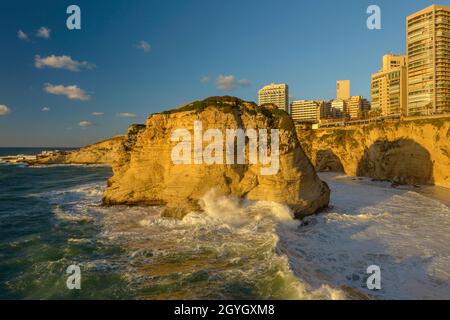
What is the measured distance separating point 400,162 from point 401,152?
1.39 m

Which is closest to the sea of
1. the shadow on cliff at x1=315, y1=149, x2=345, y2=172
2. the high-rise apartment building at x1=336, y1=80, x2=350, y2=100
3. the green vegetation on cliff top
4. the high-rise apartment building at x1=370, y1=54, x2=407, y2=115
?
the green vegetation on cliff top

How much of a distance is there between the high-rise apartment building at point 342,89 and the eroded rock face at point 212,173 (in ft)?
624

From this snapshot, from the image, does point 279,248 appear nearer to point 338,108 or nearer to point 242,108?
point 242,108

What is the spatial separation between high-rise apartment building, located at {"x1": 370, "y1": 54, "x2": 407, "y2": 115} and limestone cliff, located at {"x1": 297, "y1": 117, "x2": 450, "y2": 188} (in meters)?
61.4

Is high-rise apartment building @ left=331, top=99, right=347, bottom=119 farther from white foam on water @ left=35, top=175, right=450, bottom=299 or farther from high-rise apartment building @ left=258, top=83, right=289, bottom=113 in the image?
white foam on water @ left=35, top=175, right=450, bottom=299

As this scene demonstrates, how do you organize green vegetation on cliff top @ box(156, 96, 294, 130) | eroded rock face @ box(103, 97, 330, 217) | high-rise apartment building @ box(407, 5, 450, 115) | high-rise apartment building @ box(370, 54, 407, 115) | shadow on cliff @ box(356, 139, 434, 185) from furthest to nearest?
high-rise apartment building @ box(370, 54, 407, 115) < high-rise apartment building @ box(407, 5, 450, 115) < shadow on cliff @ box(356, 139, 434, 185) < green vegetation on cliff top @ box(156, 96, 294, 130) < eroded rock face @ box(103, 97, 330, 217)

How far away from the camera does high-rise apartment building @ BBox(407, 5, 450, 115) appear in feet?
258

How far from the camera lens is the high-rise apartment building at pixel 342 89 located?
193 metres

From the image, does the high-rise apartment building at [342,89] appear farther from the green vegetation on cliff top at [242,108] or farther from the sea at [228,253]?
the sea at [228,253]

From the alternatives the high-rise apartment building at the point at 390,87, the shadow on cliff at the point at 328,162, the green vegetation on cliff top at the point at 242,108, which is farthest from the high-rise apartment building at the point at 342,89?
the green vegetation on cliff top at the point at 242,108

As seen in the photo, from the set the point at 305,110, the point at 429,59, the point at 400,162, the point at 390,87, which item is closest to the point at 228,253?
the point at 400,162
